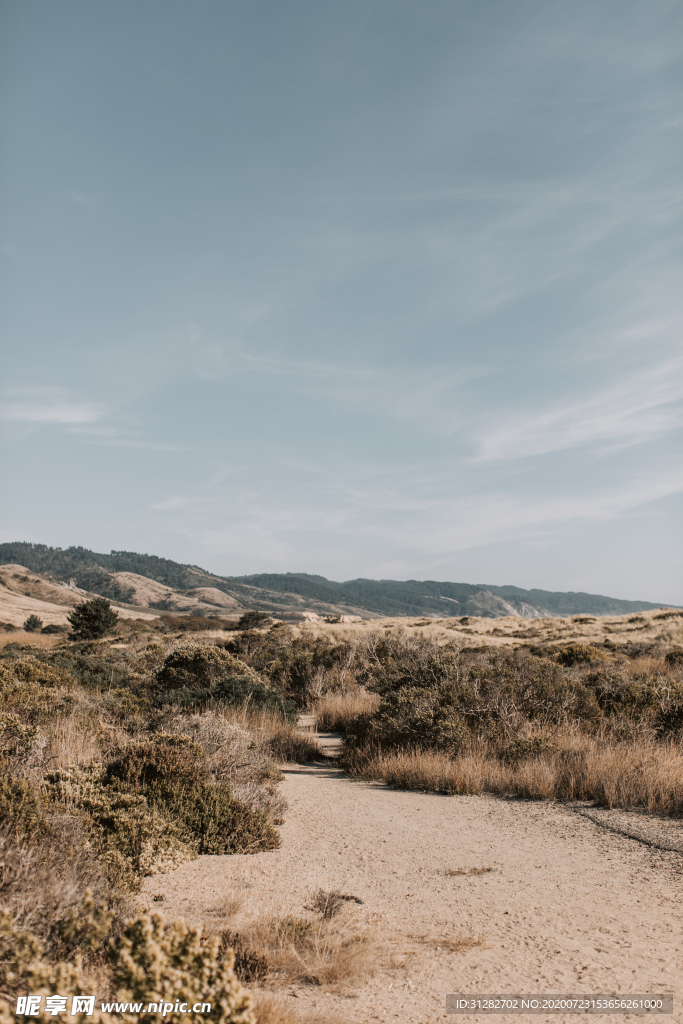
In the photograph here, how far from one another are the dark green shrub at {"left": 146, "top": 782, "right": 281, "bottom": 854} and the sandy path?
20cm

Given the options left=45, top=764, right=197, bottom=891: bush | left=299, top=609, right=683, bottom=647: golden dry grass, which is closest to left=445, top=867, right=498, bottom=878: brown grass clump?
left=45, top=764, right=197, bottom=891: bush

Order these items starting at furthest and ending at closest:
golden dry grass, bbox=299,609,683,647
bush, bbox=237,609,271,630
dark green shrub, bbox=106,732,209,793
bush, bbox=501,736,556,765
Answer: bush, bbox=237,609,271,630, golden dry grass, bbox=299,609,683,647, bush, bbox=501,736,556,765, dark green shrub, bbox=106,732,209,793

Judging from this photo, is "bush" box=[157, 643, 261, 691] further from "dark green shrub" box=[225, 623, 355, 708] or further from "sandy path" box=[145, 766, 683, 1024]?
"sandy path" box=[145, 766, 683, 1024]

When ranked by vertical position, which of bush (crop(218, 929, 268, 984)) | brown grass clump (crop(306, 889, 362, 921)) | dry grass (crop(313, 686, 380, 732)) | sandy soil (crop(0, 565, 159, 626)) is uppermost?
bush (crop(218, 929, 268, 984))

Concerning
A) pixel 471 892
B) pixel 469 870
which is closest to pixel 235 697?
pixel 469 870

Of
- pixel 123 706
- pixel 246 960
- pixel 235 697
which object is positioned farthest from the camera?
pixel 235 697

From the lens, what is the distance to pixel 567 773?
8234 mm

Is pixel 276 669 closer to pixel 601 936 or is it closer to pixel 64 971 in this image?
pixel 601 936

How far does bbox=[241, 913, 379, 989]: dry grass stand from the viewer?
3.56m

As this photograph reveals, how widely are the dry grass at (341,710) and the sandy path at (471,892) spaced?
610 centimetres

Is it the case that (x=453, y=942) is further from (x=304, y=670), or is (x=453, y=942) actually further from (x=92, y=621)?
(x=92, y=621)

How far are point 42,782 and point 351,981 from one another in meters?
3.25

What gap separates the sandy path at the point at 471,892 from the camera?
11.6ft

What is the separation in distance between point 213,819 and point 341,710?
8569mm
